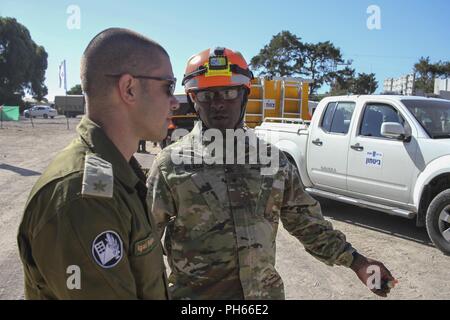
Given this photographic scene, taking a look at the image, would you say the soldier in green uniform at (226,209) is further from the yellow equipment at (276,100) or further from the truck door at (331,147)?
the yellow equipment at (276,100)

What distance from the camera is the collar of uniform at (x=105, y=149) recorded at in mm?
1199

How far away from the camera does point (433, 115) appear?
231 inches

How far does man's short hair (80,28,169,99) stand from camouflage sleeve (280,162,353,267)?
0.93 m

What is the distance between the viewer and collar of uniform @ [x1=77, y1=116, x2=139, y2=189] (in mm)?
1199

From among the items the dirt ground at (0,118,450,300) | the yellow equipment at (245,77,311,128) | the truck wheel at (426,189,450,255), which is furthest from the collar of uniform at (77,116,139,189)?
the yellow equipment at (245,77,311,128)

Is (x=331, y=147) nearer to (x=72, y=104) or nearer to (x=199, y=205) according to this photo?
(x=199, y=205)

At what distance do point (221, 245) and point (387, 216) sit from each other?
5.90 meters

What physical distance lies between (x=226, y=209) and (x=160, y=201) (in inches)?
11.4

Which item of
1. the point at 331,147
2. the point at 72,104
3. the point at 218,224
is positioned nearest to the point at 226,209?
the point at 218,224

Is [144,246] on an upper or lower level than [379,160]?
upper

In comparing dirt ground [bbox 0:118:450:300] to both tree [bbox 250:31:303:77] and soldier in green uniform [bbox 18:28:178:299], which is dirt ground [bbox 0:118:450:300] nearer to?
soldier in green uniform [bbox 18:28:178:299]
